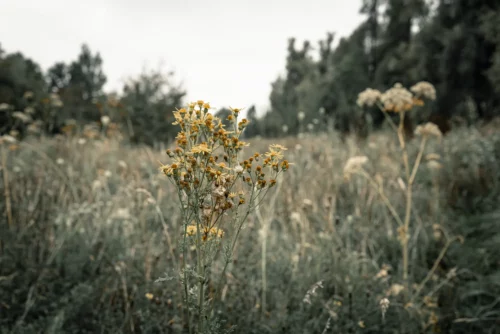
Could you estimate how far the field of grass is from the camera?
2.19m

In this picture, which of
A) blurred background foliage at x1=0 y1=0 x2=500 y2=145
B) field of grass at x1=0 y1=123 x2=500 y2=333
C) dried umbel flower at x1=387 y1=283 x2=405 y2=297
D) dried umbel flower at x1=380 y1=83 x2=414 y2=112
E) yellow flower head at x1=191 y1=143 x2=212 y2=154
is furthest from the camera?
blurred background foliage at x1=0 y1=0 x2=500 y2=145

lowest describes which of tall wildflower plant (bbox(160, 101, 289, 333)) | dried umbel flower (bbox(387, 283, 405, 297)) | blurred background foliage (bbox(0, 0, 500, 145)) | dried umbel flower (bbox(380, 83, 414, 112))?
dried umbel flower (bbox(387, 283, 405, 297))

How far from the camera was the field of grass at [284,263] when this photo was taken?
219 cm

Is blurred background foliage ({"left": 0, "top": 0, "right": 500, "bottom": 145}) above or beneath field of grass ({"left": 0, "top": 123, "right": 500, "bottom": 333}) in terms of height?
above

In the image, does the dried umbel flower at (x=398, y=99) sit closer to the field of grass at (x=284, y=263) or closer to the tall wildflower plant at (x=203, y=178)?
the field of grass at (x=284, y=263)

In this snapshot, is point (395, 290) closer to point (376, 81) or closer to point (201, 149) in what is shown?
point (201, 149)

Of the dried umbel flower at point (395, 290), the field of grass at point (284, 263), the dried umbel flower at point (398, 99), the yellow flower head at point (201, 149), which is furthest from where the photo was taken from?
the dried umbel flower at point (398, 99)

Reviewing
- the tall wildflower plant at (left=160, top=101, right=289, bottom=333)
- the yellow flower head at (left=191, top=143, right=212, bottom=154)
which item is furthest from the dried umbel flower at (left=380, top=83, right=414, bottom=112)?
the yellow flower head at (left=191, top=143, right=212, bottom=154)

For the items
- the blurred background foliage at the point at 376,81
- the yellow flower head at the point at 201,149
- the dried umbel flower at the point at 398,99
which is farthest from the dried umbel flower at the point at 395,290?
the blurred background foliage at the point at 376,81

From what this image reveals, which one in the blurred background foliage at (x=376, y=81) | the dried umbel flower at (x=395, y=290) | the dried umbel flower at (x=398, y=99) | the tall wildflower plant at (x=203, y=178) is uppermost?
the blurred background foliage at (x=376, y=81)

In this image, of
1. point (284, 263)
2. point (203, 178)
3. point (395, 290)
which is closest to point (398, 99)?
point (395, 290)

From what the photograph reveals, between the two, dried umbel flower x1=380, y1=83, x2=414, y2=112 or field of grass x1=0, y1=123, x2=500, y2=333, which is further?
dried umbel flower x1=380, y1=83, x2=414, y2=112

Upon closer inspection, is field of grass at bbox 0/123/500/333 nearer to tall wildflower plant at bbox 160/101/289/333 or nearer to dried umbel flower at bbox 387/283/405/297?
dried umbel flower at bbox 387/283/405/297

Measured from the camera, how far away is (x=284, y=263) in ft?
9.14
